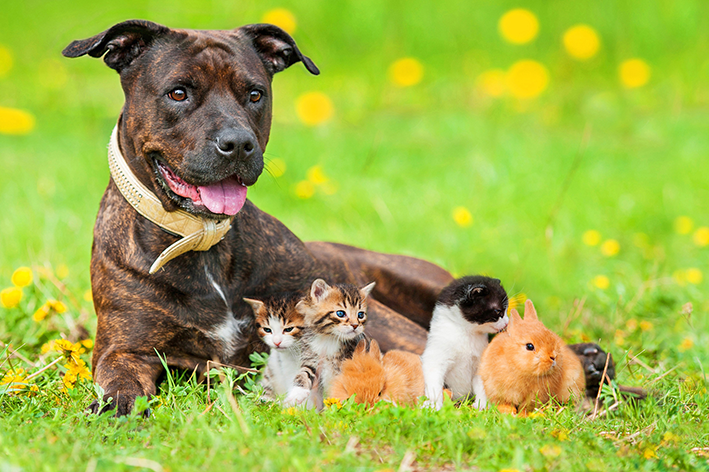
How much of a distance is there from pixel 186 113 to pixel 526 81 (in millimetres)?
6846

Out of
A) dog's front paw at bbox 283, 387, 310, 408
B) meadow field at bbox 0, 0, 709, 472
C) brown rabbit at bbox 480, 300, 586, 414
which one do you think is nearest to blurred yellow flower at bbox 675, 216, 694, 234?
meadow field at bbox 0, 0, 709, 472

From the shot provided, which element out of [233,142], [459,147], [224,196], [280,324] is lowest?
[459,147]

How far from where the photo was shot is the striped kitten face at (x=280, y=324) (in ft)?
10.4

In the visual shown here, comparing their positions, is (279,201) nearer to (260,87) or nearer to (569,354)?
(260,87)

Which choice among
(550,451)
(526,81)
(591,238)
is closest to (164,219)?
(550,451)

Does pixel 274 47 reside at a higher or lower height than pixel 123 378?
higher

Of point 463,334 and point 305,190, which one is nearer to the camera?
point 463,334

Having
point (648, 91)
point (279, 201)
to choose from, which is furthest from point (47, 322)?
point (648, 91)

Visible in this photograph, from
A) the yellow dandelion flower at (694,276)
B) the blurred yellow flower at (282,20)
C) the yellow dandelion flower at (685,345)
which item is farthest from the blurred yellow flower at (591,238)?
the blurred yellow flower at (282,20)

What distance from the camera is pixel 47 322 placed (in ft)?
13.7

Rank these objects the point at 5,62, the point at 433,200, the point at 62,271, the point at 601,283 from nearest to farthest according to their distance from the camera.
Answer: the point at 601,283, the point at 62,271, the point at 433,200, the point at 5,62

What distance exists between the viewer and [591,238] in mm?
6031

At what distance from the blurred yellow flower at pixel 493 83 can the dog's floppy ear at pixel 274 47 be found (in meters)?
6.13

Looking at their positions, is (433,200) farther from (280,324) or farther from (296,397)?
(296,397)
